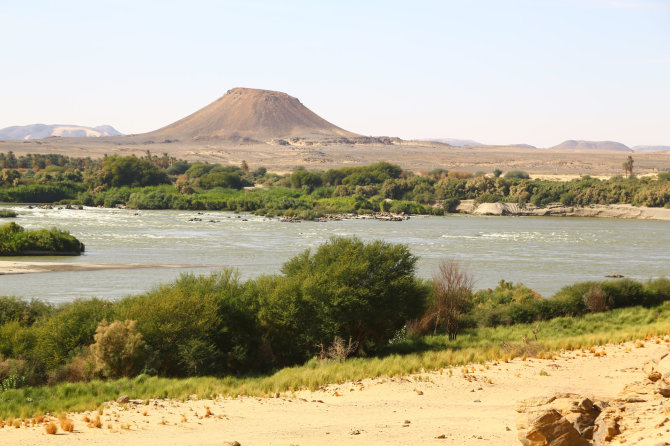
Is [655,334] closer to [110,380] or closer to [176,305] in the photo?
[176,305]

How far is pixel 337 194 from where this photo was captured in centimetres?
9662

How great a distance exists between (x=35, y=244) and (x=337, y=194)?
5559 cm

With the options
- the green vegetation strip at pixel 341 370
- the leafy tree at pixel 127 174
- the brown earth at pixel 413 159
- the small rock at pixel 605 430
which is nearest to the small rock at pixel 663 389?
the small rock at pixel 605 430

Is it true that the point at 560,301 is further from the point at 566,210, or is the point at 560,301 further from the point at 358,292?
the point at 566,210

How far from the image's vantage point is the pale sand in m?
36.8

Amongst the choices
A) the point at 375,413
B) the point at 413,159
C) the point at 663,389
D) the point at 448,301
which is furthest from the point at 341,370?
the point at 413,159

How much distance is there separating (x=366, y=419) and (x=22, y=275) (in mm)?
26032

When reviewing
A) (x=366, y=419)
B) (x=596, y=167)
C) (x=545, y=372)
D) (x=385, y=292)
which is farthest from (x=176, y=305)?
(x=596, y=167)

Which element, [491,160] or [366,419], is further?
[491,160]

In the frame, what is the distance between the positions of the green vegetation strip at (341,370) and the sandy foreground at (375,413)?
609 millimetres

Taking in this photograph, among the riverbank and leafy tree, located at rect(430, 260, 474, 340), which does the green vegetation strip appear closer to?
leafy tree, located at rect(430, 260, 474, 340)

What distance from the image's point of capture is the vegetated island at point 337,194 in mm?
85375

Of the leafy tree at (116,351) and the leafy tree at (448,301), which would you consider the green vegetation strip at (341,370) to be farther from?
the leafy tree at (116,351)

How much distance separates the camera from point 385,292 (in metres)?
21.5
